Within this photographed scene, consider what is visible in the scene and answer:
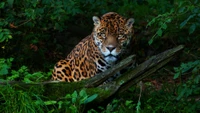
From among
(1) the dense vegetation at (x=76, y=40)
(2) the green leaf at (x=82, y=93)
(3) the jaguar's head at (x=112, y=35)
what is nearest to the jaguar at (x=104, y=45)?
(3) the jaguar's head at (x=112, y=35)

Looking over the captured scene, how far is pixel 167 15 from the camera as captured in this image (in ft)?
19.4

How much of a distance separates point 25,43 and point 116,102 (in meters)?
4.02

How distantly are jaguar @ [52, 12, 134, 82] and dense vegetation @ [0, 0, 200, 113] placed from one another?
1.41 feet

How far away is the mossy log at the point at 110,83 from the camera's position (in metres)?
6.16

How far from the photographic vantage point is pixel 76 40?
11062 millimetres

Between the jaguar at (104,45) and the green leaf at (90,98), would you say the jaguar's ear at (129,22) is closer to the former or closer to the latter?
the jaguar at (104,45)

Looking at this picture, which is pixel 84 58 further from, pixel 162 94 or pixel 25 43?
pixel 25 43

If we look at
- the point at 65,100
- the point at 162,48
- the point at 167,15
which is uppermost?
the point at 167,15

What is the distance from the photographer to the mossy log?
6156 millimetres

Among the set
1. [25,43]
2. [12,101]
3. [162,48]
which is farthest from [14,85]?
[162,48]

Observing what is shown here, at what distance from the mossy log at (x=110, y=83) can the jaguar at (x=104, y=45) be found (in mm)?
1316

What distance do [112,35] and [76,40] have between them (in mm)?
3448

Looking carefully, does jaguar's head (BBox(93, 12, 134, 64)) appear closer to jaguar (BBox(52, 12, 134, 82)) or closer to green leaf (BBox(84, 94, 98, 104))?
jaguar (BBox(52, 12, 134, 82))

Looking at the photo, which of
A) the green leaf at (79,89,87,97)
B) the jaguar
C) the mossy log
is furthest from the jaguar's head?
the green leaf at (79,89,87,97)
